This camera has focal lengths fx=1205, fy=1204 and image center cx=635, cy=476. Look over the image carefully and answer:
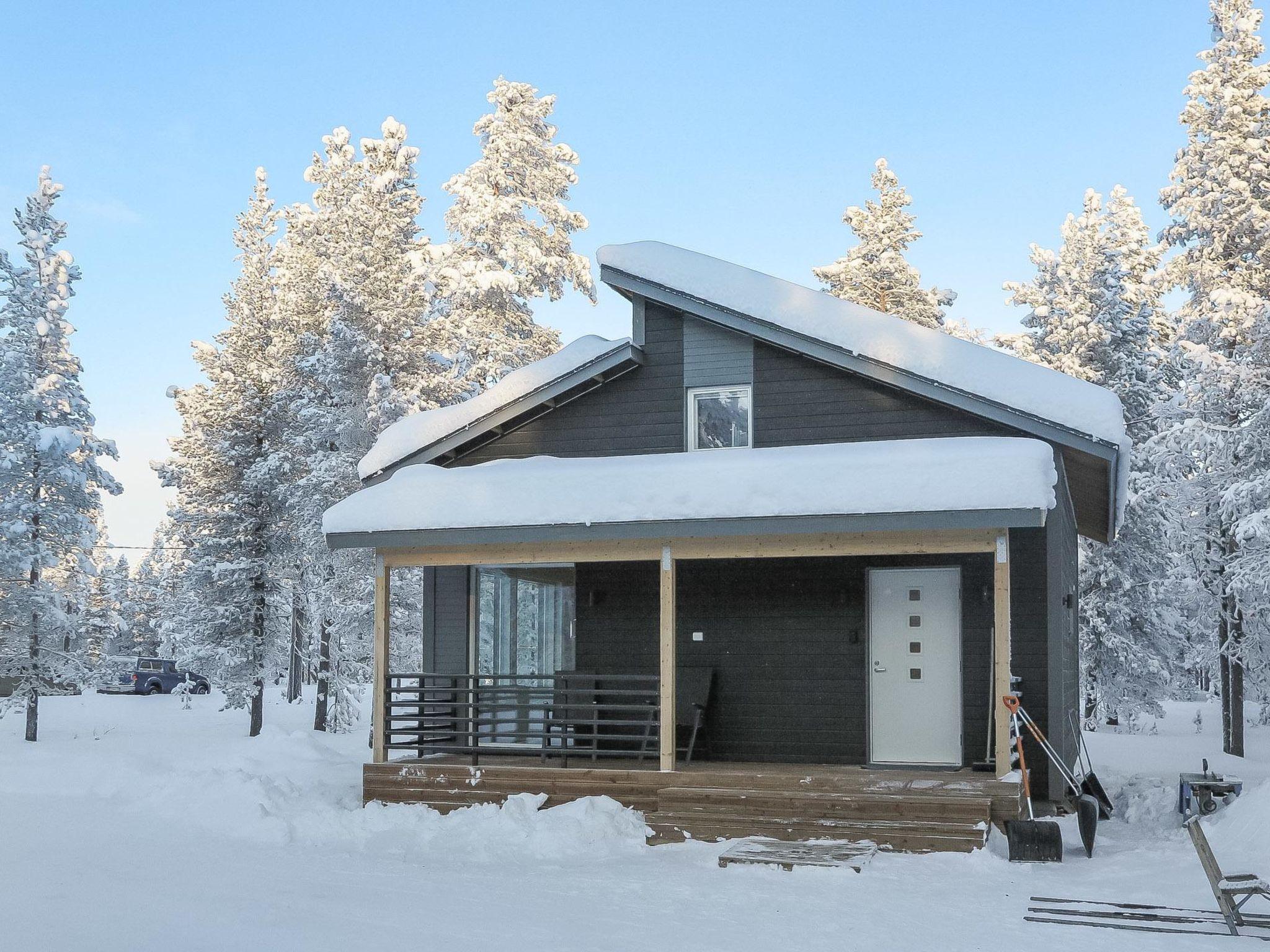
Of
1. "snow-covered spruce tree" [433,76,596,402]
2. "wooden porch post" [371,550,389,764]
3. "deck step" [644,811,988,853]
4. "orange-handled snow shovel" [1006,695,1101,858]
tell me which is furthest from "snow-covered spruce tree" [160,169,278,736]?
"orange-handled snow shovel" [1006,695,1101,858]

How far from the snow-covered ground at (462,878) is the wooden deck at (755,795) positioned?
255 mm

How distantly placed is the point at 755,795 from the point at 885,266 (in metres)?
23.2

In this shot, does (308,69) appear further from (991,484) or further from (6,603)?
(991,484)

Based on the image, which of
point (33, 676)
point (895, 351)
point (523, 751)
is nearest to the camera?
point (895, 351)

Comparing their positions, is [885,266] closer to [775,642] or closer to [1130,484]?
[1130,484]

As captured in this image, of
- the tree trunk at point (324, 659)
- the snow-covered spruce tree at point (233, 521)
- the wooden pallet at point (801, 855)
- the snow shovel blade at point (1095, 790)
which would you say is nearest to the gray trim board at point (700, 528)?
the wooden pallet at point (801, 855)

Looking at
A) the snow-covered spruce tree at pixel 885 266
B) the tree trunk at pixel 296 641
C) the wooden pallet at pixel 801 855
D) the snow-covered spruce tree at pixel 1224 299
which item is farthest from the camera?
the snow-covered spruce tree at pixel 885 266

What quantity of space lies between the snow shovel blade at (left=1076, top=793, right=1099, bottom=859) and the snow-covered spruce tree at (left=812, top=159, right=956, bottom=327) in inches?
873

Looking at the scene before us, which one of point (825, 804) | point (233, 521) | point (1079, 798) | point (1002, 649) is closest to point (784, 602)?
point (825, 804)

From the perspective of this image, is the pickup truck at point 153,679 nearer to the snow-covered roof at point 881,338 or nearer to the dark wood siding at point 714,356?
the dark wood siding at point 714,356

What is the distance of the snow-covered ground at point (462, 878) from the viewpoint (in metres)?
7.28

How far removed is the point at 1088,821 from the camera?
10148 millimetres

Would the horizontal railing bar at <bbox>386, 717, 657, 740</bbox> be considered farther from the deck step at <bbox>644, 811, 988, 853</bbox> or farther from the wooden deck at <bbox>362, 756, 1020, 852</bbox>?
the deck step at <bbox>644, 811, 988, 853</bbox>

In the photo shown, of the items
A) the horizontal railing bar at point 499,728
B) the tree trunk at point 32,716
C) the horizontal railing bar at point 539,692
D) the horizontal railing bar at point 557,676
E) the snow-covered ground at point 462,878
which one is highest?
the horizontal railing bar at point 557,676
